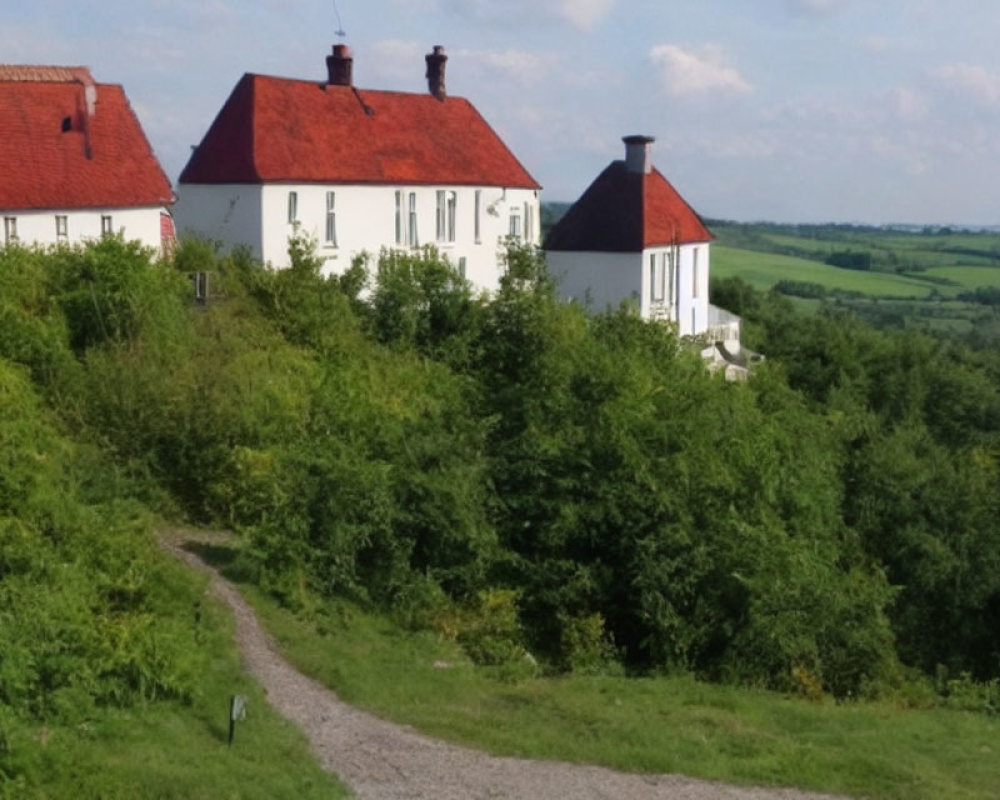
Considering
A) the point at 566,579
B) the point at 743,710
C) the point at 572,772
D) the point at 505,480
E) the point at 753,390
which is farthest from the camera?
the point at 753,390

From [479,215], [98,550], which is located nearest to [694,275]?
[479,215]

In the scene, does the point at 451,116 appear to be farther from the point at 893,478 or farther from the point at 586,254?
the point at 893,478

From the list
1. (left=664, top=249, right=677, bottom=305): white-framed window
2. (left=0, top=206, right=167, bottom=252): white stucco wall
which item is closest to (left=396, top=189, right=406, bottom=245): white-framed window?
(left=0, top=206, right=167, bottom=252): white stucco wall

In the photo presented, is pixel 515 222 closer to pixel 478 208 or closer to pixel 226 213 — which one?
pixel 478 208

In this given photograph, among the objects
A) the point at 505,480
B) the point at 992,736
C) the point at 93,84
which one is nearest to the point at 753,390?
the point at 505,480

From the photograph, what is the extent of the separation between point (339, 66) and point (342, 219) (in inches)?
191

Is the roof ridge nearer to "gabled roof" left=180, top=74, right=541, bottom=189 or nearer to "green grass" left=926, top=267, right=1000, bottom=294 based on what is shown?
"gabled roof" left=180, top=74, right=541, bottom=189

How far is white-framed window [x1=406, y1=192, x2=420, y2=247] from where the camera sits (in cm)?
3791

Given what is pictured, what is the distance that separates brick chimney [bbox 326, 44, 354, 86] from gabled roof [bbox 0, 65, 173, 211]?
6.32 m

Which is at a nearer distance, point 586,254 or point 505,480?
point 505,480

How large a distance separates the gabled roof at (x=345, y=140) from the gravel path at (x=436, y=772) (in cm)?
1909

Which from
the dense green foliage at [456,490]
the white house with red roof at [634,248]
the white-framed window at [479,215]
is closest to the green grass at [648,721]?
the dense green foliage at [456,490]

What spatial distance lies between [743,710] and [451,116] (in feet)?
83.6

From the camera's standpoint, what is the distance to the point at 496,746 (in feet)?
54.3
